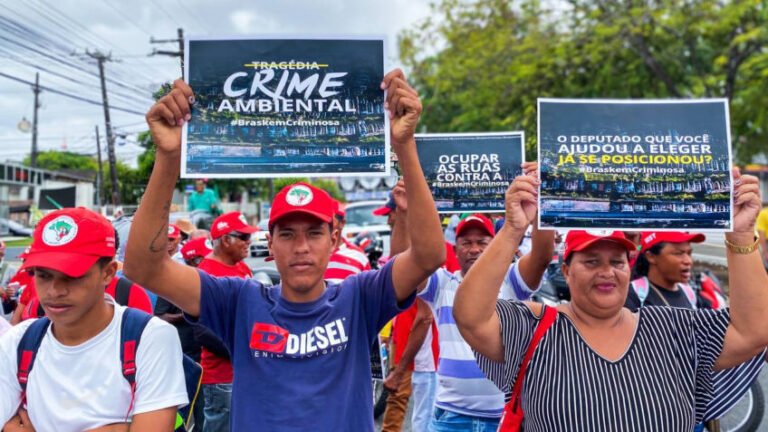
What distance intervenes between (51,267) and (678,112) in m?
2.47

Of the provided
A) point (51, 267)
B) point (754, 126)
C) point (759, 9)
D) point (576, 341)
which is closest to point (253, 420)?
point (51, 267)

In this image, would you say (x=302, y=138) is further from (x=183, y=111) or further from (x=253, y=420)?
(x=253, y=420)

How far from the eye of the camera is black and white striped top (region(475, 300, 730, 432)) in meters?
2.11

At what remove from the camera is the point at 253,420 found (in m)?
2.13

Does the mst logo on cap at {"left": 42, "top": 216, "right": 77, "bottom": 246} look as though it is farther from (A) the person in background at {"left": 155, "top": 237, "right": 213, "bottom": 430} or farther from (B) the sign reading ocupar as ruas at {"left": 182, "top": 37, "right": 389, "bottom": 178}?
(A) the person in background at {"left": 155, "top": 237, "right": 213, "bottom": 430}

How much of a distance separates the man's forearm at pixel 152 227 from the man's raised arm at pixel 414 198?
82 cm

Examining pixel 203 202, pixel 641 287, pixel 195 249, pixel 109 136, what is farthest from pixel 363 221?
pixel 109 136

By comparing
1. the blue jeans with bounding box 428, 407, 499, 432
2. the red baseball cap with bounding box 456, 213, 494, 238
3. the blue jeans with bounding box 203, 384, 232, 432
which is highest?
the red baseball cap with bounding box 456, 213, 494, 238

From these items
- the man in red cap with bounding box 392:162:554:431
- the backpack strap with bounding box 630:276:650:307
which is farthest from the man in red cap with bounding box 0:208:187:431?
the backpack strap with bounding box 630:276:650:307

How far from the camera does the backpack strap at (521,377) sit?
224cm

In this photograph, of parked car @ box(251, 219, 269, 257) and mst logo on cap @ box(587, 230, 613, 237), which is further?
parked car @ box(251, 219, 269, 257)

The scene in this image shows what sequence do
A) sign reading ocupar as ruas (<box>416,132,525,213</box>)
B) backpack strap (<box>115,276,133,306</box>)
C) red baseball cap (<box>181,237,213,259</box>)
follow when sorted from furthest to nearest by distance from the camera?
1. red baseball cap (<box>181,237,213,259</box>)
2. sign reading ocupar as ruas (<box>416,132,525,213</box>)
3. backpack strap (<box>115,276,133,306</box>)

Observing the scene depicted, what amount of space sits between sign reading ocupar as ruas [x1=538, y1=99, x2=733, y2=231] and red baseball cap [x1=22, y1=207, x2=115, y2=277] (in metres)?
1.68

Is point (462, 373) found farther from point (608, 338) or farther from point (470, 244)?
point (608, 338)
